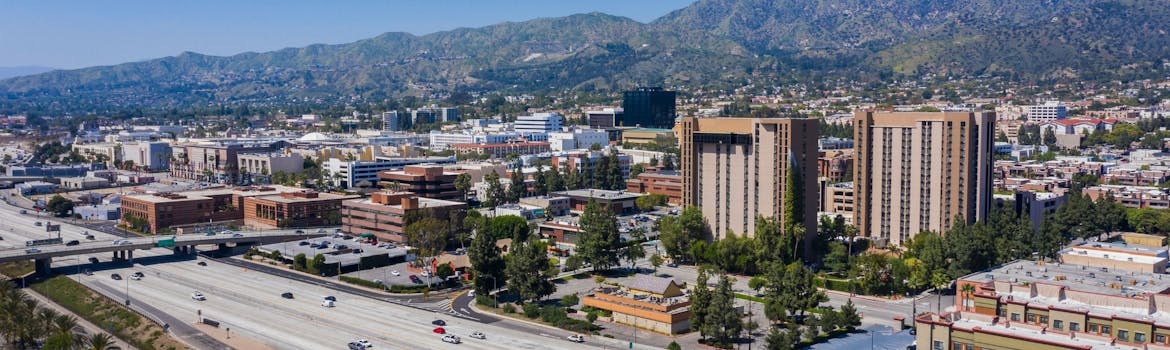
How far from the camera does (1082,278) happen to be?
41.5 m

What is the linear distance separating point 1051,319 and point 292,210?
6003 centimetres

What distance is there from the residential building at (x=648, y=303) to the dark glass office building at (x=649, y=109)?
392ft

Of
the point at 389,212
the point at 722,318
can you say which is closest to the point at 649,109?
the point at 389,212

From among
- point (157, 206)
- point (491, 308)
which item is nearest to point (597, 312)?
point (491, 308)

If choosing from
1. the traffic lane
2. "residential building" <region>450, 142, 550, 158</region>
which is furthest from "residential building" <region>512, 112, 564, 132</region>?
the traffic lane

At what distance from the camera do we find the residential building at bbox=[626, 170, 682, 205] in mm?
93500

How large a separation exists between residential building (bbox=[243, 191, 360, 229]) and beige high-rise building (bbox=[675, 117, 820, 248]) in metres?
30.8

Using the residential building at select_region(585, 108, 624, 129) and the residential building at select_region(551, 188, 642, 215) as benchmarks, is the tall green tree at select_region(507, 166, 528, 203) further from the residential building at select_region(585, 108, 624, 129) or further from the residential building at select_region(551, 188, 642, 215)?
the residential building at select_region(585, 108, 624, 129)

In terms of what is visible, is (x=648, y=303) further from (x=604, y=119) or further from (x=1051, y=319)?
(x=604, y=119)

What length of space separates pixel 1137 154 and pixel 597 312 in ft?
283

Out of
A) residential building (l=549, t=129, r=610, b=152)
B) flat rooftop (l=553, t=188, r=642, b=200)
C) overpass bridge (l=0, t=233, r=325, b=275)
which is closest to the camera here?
overpass bridge (l=0, t=233, r=325, b=275)

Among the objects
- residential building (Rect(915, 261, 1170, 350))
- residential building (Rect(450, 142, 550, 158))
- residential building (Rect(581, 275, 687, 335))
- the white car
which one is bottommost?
the white car

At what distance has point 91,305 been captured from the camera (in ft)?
182

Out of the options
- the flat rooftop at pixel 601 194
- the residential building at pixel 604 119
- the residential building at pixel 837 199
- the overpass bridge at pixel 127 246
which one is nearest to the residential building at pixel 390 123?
the residential building at pixel 604 119
